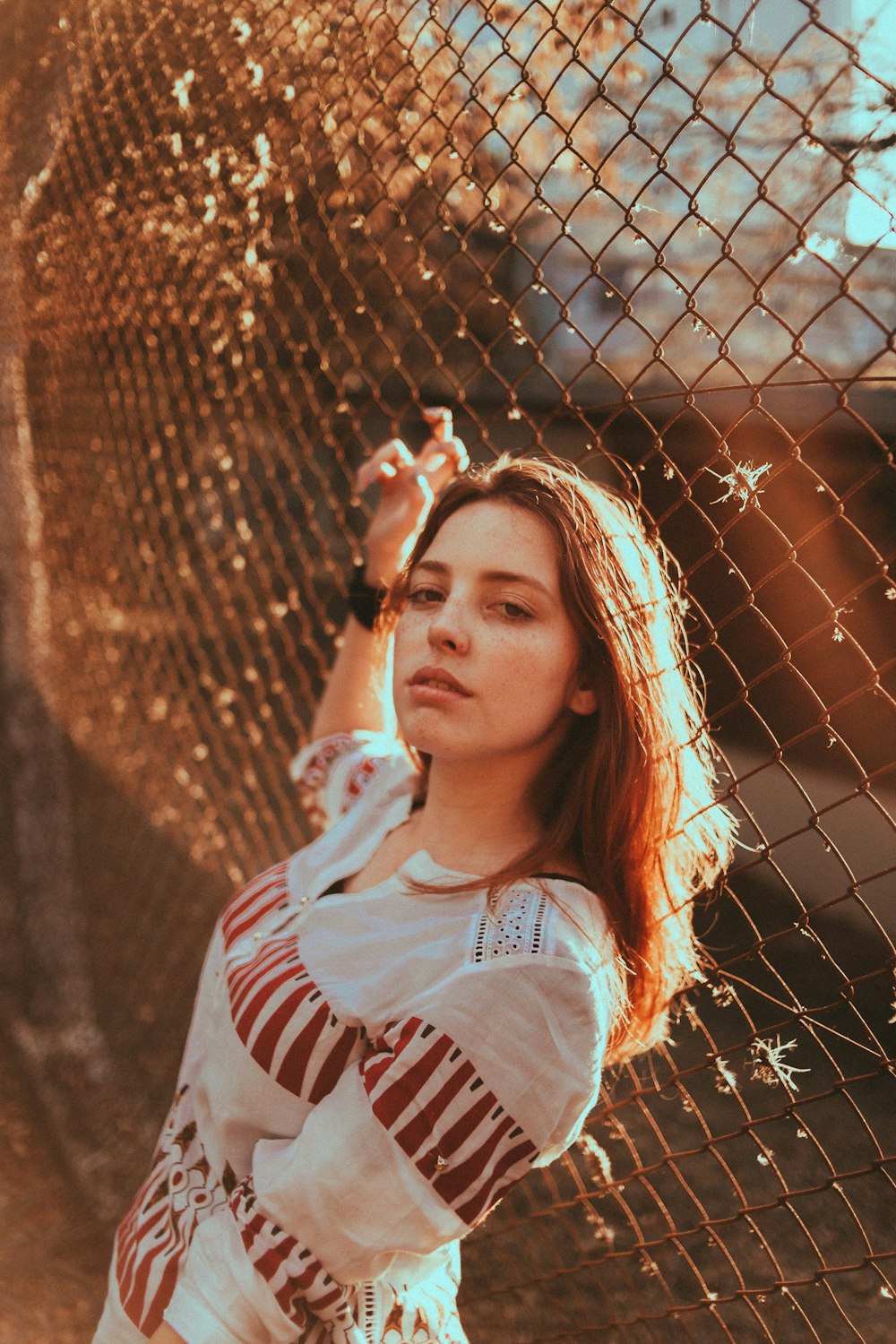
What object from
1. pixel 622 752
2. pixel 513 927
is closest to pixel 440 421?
pixel 622 752

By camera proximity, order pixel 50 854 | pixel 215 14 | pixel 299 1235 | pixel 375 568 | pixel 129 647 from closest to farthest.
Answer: pixel 299 1235, pixel 375 568, pixel 215 14, pixel 50 854, pixel 129 647

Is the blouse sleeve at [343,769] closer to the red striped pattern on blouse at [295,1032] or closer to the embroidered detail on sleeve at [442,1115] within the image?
the red striped pattern on blouse at [295,1032]

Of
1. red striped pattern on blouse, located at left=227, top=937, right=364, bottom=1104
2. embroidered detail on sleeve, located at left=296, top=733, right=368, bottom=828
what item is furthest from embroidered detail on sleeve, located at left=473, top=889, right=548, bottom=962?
embroidered detail on sleeve, located at left=296, top=733, right=368, bottom=828

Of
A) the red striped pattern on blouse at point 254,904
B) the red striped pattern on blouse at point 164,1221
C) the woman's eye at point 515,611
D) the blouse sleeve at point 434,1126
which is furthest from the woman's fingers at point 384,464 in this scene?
the red striped pattern on blouse at point 164,1221

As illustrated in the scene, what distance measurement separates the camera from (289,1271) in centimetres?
135

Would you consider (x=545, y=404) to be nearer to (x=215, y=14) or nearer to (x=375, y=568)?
(x=215, y=14)

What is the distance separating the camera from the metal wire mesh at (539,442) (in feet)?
5.26

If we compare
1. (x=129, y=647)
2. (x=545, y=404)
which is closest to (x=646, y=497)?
(x=545, y=404)

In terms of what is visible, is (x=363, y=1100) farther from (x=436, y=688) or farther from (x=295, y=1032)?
(x=436, y=688)

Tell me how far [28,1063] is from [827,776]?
263cm

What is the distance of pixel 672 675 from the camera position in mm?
1559

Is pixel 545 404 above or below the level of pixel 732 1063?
above

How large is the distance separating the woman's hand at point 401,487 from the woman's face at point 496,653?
0.51 metres

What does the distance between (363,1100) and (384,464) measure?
44.1 inches
